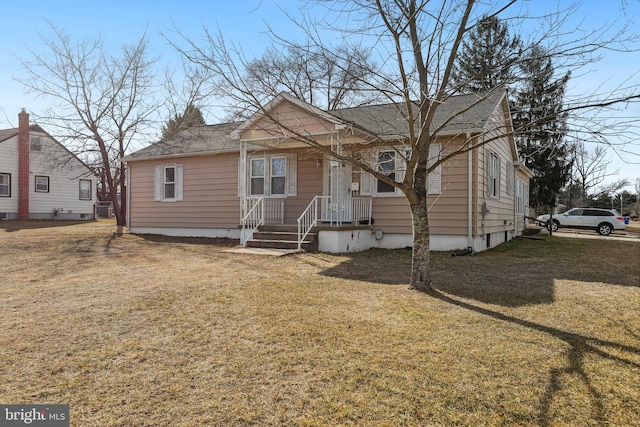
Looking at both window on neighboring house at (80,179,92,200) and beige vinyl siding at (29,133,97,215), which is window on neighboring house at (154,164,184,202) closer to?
beige vinyl siding at (29,133,97,215)

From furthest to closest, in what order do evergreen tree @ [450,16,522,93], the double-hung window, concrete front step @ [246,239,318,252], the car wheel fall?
the car wheel < the double-hung window < concrete front step @ [246,239,318,252] < evergreen tree @ [450,16,522,93]

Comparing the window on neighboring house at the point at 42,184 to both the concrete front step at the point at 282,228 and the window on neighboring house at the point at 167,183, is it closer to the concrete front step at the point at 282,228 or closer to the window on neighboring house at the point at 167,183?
the window on neighboring house at the point at 167,183

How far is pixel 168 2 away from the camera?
5.93m

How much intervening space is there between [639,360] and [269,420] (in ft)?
10.1

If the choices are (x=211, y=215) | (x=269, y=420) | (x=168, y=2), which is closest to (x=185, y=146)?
(x=211, y=215)

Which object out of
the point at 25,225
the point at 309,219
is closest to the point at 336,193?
the point at 309,219

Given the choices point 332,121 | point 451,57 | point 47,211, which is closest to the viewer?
point 451,57

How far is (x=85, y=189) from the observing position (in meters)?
27.2

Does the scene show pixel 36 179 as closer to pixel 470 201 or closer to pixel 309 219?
pixel 309 219

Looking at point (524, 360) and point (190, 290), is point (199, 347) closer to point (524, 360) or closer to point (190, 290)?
→ point (190, 290)

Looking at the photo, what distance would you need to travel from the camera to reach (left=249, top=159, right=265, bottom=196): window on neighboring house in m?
13.0

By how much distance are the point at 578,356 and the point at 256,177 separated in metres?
10.8

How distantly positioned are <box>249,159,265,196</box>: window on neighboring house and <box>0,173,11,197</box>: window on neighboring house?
18020mm

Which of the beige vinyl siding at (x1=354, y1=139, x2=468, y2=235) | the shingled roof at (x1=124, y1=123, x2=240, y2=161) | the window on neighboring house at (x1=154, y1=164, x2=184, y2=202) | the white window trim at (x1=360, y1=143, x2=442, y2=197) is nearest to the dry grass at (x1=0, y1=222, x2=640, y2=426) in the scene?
the beige vinyl siding at (x1=354, y1=139, x2=468, y2=235)
